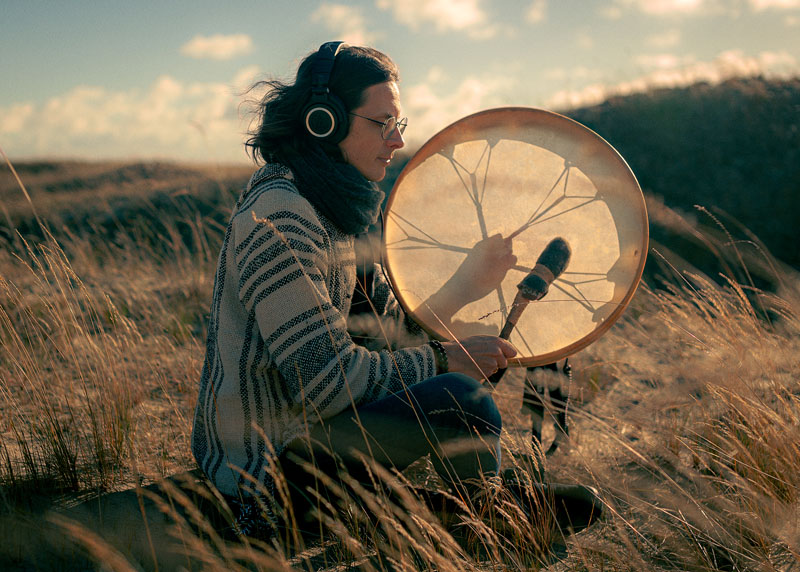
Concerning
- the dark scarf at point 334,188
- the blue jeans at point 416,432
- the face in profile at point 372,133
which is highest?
the face in profile at point 372,133

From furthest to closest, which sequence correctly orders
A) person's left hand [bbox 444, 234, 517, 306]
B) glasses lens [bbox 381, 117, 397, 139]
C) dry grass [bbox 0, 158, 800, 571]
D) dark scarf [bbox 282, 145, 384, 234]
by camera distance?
1. person's left hand [bbox 444, 234, 517, 306]
2. glasses lens [bbox 381, 117, 397, 139]
3. dark scarf [bbox 282, 145, 384, 234]
4. dry grass [bbox 0, 158, 800, 571]

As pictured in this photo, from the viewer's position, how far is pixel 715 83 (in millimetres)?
7930

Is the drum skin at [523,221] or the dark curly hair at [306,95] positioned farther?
the drum skin at [523,221]

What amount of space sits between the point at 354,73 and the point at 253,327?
2.82 ft

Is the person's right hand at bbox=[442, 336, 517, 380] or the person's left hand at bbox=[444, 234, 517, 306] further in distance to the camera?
the person's left hand at bbox=[444, 234, 517, 306]

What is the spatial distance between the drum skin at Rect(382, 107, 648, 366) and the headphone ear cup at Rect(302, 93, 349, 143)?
1.20ft

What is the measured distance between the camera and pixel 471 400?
5.40 ft

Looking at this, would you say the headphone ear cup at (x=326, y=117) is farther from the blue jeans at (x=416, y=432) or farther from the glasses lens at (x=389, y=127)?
the blue jeans at (x=416, y=432)

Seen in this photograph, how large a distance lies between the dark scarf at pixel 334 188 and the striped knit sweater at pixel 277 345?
0.04 m

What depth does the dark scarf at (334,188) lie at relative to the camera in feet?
5.74

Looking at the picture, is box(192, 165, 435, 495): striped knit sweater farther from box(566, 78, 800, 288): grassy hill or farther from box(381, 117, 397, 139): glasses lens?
box(566, 78, 800, 288): grassy hill

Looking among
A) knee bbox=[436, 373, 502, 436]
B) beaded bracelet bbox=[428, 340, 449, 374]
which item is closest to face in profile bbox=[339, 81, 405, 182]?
beaded bracelet bbox=[428, 340, 449, 374]

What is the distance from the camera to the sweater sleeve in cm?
154

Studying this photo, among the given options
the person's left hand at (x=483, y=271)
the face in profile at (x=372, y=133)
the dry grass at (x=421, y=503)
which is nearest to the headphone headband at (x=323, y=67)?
the face in profile at (x=372, y=133)
